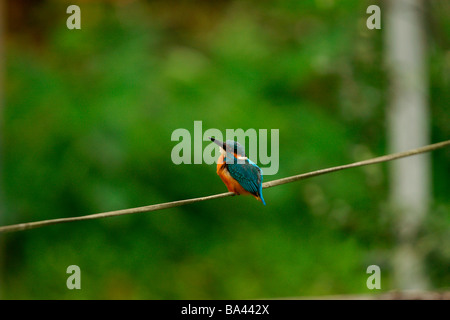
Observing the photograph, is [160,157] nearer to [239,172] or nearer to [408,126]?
[408,126]

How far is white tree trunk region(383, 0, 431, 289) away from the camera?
4.66m

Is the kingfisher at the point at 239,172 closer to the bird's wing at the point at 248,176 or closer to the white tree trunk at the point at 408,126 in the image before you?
the bird's wing at the point at 248,176

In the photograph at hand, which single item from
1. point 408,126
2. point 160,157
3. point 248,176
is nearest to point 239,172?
point 248,176

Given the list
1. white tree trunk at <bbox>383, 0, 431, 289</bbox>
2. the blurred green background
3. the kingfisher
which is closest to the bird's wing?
the kingfisher

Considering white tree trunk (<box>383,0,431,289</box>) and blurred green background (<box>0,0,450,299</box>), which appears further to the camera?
blurred green background (<box>0,0,450,299</box>)

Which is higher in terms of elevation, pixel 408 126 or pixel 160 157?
pixel 160 157

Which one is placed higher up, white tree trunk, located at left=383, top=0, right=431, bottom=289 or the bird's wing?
white tree trunk, located at left=383, top=0, right=431, bottom=289

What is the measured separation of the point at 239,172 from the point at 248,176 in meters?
0.05

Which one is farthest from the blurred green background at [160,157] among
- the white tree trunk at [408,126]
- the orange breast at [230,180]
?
the orange breast at [230,180]

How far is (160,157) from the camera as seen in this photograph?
23.0 ft

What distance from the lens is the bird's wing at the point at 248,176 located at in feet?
9.25

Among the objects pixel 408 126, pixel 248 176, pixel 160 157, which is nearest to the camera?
pixel 248 176

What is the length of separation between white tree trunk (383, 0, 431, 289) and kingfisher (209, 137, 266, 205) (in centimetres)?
215

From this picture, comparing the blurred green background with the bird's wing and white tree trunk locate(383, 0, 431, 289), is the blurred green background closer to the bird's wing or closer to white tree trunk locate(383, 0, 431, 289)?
white tree trunk locate(383, 0, 431, 289)
